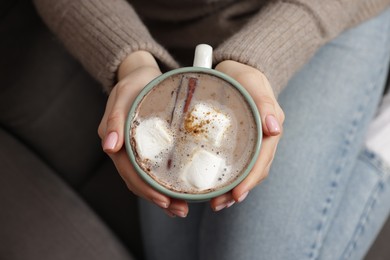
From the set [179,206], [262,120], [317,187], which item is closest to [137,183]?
[179,206]

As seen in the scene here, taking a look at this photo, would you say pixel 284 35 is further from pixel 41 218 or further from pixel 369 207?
pixel 41 218

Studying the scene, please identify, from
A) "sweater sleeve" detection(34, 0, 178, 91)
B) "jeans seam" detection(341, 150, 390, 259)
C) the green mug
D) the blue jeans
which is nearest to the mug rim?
the green mug

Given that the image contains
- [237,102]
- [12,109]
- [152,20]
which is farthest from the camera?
[12,109]

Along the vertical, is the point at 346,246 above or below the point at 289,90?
below

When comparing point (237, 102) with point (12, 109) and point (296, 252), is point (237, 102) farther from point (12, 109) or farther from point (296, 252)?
point (12, 109)

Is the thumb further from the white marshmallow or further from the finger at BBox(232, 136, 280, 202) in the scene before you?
the finger at BBox(232, 136, 280, 202)

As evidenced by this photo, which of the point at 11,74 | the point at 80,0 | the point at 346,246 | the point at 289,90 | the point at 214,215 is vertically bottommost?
the point at 346,246

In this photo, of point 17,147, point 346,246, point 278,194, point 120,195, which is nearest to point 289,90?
point 278,194
